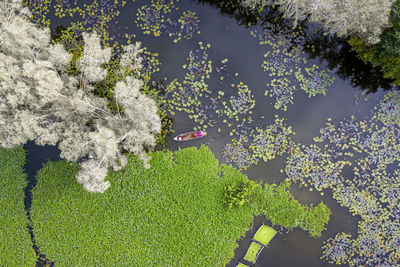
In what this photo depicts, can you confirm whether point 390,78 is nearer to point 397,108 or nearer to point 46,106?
point 397,108

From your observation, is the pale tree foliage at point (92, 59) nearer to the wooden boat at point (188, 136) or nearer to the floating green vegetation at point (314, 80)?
the wooden boat at point (188, 136)

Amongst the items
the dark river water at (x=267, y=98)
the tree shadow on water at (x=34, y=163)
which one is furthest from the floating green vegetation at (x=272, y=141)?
the tree shadow on water at (x=34, y=163)

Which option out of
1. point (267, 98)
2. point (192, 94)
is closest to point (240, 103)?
point (267, 98)

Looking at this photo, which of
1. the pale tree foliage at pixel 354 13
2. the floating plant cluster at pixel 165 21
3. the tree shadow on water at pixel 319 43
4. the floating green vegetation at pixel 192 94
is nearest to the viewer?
the pale tree foliage at pixel 354 13

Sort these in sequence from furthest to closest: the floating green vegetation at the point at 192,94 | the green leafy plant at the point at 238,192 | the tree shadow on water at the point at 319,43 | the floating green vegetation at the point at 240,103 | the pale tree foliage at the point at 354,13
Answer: the tree shadow on water at the point at 319,43
the floating green vegetation at the point at 240,103
the floating green vegetation at the point at 192,94
the green leafy plant at the point at 238,192
the pale tree foliage at the point at 354,13

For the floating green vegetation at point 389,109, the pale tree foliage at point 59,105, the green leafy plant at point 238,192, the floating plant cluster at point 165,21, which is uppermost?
the floating plant cluster at point 165,21

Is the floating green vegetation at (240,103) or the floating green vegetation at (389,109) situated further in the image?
the floating green vegetation at (389,109)

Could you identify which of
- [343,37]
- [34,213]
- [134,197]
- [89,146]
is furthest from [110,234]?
[343,37]
